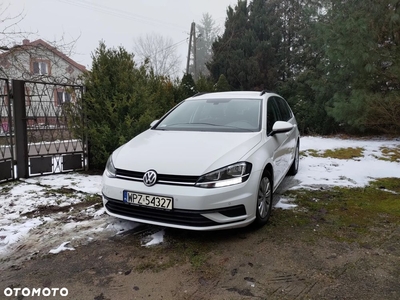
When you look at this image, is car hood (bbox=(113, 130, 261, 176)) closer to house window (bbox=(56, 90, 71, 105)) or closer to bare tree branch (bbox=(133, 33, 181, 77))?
house window (bbox=(56, 90, 71, 105))

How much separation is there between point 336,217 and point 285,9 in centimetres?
1943

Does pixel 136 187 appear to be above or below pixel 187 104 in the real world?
below

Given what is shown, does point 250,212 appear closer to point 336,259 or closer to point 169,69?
point 336,259

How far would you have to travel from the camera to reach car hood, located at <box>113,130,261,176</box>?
2.89 m

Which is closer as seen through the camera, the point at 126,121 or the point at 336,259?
the point at 336,259

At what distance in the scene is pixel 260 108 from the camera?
3998mm

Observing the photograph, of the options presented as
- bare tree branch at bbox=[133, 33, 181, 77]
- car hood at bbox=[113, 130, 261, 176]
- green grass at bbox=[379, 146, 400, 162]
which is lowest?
green grass at bbox=[379, 146, 400, 162]

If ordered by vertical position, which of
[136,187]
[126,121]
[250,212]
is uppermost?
[126,121]

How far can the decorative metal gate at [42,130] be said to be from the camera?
521cm

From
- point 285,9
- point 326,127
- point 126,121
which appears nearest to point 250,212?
point 126,121

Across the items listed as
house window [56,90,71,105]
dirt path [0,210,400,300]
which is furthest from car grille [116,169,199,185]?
house window [56,90,71,105]

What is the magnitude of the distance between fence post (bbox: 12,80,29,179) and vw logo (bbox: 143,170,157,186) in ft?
11.4

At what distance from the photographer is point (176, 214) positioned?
280 centimetres

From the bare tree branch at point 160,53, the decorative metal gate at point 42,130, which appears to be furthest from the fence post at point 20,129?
the bare tree branch at point 160,53
